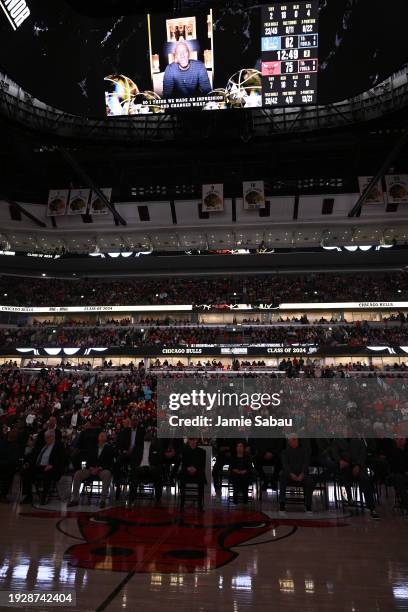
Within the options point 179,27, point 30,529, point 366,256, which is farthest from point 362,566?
point 366,256

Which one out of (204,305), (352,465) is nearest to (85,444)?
(352,465)

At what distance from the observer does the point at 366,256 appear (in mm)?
35750

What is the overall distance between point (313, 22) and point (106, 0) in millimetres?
11615

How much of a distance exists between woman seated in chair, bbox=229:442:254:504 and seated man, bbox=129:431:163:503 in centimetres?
142

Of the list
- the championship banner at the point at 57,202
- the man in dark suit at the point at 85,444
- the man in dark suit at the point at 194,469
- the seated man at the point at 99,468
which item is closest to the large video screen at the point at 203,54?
the championship banner at the point at 57,202

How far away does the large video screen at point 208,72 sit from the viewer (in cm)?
2138

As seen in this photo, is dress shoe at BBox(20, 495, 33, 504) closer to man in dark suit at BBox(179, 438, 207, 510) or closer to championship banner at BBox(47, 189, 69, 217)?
man in dark suit at BBox(179, 438, 207, 510)

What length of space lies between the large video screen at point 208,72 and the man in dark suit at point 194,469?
19.1 metres

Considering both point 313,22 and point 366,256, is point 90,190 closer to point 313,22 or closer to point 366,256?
point 313,22

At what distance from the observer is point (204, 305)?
3475 cm

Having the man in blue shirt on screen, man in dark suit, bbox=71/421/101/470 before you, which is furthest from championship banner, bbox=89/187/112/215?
man in dark suit, bbox=71/421/101/470

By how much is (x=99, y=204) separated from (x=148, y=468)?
26.9 metres

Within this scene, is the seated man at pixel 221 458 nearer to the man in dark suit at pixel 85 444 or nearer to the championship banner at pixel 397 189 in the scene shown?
the man in dark suit at pixel 85 444

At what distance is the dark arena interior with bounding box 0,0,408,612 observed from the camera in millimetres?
5469
